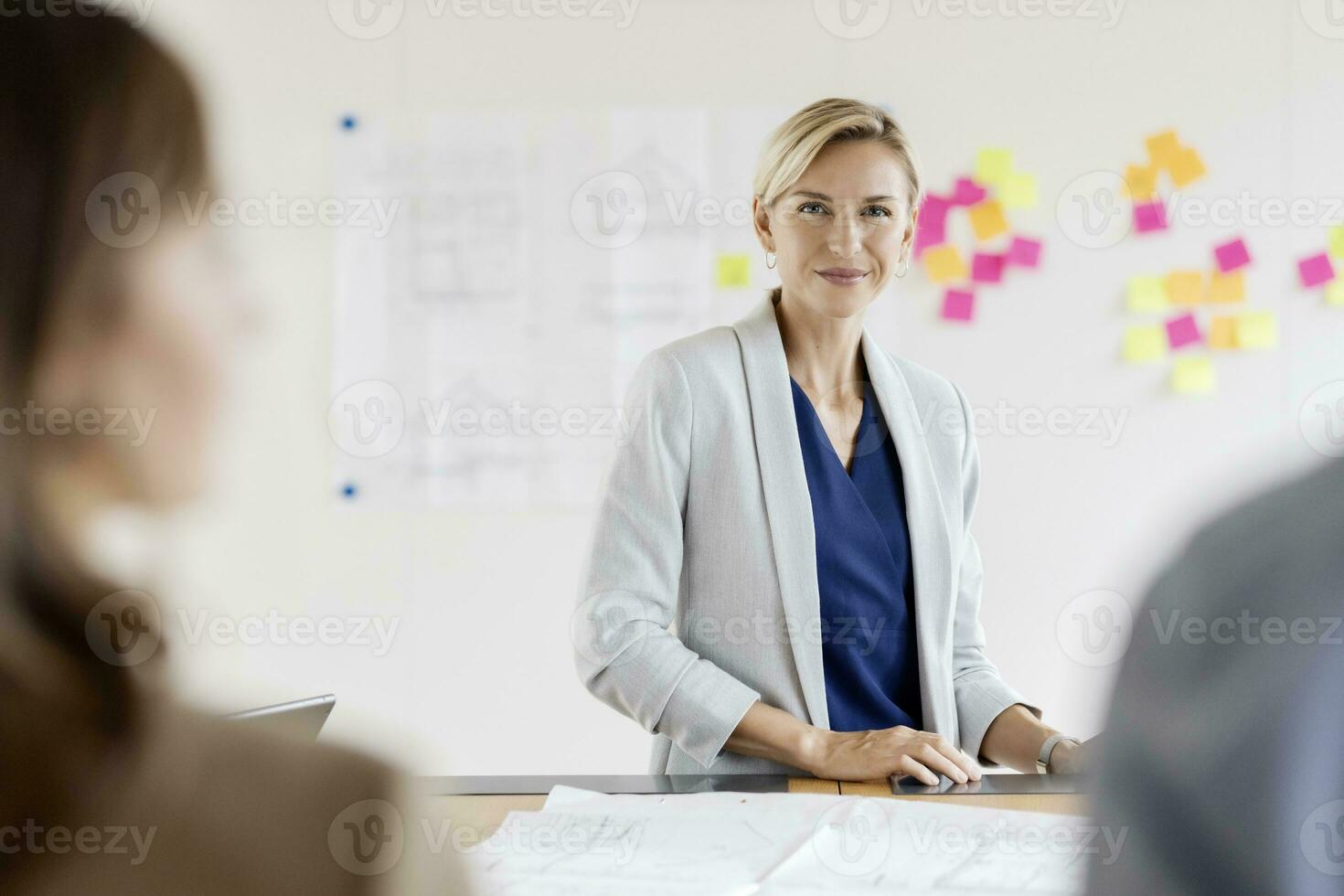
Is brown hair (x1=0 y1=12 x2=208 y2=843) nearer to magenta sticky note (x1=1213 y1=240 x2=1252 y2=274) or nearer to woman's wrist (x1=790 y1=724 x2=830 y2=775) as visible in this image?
woman's wrist (x1=790 y1=724 x2=830 y2=775)

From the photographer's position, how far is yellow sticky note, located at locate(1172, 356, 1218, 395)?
2.86m

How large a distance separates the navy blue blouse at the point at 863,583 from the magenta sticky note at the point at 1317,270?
183 cm

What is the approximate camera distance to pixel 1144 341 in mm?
2844

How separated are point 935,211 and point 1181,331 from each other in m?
0.69

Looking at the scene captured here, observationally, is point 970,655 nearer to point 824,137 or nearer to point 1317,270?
point 824,137

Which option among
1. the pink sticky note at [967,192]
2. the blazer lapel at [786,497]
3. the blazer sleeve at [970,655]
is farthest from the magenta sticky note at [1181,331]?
the blazer lapel at [786,497]

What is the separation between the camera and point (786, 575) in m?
1.48

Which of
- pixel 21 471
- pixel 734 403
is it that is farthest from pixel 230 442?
pixel 734 403

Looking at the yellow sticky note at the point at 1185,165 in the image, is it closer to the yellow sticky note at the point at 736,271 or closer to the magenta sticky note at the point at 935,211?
the magenta sticky note at the point at 935,211

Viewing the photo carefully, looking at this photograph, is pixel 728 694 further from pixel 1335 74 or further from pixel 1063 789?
pixel 1335 74

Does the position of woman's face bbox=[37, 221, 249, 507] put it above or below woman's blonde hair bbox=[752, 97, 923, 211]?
below

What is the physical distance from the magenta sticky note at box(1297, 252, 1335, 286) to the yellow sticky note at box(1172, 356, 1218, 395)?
32 centimetres

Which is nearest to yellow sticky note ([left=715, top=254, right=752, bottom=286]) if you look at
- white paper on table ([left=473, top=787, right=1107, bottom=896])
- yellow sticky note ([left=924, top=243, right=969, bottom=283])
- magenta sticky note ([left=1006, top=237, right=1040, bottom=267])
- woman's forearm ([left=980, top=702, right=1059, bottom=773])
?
yellow sticky note ([left=924, top=243, right=969, bottom=283])

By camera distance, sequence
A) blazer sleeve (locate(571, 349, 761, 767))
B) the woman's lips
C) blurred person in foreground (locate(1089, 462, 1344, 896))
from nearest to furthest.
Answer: blurred person in foreground (locate(1089, 462, 1344, 896)) < blazer sleeve (locate(571, 349, 761, 767)) < the woman's lips
